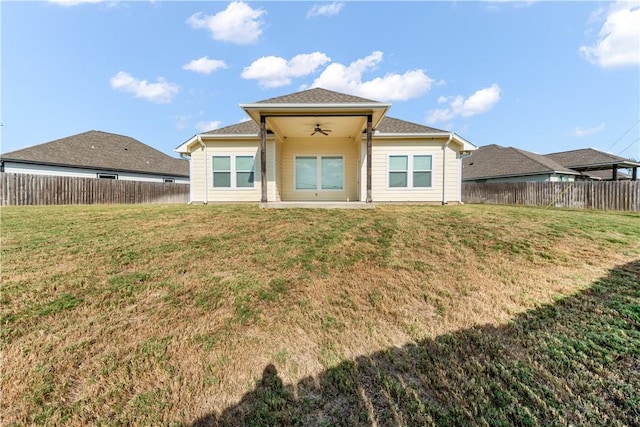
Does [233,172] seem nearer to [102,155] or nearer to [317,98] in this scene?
[317,98]

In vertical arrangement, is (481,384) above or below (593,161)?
below

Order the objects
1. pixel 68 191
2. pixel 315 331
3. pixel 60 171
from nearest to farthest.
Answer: pixel 315 331, pixel 68 191, pixel 60 171

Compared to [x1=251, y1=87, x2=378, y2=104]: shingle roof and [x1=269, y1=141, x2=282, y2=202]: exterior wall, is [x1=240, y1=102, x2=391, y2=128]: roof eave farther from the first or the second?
[x1=269, y1=141, x2=282, y2=202]: exterior wall

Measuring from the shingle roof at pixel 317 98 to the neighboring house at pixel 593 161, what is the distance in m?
21.7

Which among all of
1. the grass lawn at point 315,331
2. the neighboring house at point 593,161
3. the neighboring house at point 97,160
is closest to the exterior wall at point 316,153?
the grass lawn at point 315,331

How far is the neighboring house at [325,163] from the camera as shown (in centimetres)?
1194

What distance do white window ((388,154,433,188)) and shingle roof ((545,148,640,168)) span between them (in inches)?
697

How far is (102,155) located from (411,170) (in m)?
21.4

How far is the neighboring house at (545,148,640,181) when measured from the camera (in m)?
19.8

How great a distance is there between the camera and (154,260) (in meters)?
4.66

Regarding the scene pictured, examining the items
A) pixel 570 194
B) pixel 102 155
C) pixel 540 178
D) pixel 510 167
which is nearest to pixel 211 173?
pixel 102 155

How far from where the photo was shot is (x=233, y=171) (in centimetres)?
1234

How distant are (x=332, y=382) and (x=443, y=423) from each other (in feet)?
2.87

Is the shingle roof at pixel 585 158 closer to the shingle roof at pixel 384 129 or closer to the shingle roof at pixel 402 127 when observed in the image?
the shingle roof at pixel 402 127
